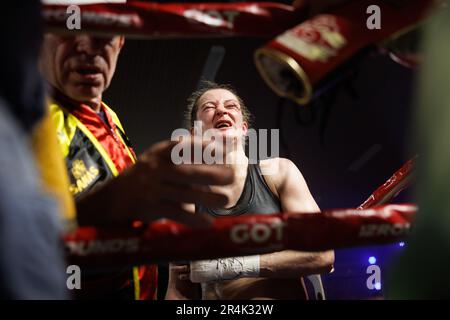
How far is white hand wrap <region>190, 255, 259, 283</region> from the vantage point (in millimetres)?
1241

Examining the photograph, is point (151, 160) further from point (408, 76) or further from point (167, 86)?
point (408, 76)

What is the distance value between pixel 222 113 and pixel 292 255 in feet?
1.28

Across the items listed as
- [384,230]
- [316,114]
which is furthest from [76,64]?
[316,114]

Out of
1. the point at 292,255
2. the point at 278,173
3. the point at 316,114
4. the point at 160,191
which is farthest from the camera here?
the point at 316,114

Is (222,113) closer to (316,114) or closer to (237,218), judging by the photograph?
(237,218)

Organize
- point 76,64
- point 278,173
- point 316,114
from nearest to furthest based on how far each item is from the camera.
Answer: point 76,64 < point 278,173 < point 316,114

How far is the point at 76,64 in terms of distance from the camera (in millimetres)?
1193

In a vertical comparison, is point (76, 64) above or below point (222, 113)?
above

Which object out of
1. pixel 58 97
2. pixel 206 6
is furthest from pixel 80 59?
pixel 206 6

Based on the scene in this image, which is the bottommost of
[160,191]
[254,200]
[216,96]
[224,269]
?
[224,269]

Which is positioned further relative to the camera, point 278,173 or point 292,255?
point 278,173

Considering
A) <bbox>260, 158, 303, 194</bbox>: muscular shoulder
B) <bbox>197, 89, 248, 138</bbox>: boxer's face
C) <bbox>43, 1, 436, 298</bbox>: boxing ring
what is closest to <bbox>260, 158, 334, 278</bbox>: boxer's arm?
<bbox>260, 158, 303, 194</bbox>: muscular shoulder

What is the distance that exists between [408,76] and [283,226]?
1496 mm

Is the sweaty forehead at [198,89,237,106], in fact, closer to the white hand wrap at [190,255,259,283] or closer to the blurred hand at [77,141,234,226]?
the white hand wrap at [190,255,259,283]
